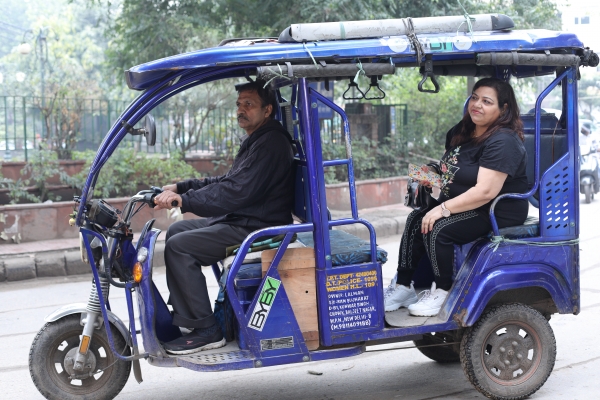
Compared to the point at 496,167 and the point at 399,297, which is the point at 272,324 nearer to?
the point at 399,297

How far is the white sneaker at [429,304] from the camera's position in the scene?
431 centimetres

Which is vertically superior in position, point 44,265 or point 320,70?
point 320,70

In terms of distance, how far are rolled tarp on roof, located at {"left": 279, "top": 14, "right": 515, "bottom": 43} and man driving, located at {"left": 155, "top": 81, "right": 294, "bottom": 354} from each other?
59cm

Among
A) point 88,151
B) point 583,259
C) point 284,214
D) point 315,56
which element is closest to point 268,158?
point 284,214

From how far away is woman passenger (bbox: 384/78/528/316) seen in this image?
4.19 meters

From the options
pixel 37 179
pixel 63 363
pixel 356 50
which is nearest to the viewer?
pixel 356 50

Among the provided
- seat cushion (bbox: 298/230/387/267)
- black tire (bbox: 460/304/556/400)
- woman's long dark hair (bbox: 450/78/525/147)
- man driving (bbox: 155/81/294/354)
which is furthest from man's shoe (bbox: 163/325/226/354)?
woman's long dark hair (bbox: 450/78/525/147)

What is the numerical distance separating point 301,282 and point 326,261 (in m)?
0.17

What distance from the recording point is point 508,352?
171 inches

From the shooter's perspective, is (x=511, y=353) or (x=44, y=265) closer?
(x=511, y=353)

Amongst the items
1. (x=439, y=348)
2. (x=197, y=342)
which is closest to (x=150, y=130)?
(x=197, y=342)

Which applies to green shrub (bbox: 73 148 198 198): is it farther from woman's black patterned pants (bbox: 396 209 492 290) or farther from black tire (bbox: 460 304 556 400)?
black tire (bbox: 460 304 556 400)

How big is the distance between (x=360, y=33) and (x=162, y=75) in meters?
1.05

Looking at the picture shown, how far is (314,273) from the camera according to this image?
3.98 metres
